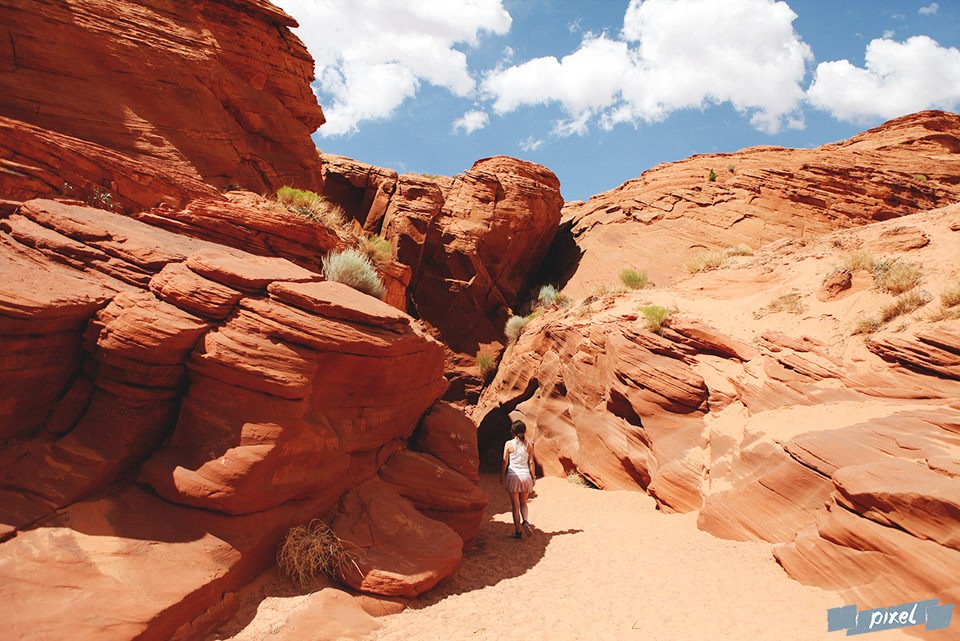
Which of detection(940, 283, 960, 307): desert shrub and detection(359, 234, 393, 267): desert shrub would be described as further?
detection(359, 234, 393, 267): desert shrub

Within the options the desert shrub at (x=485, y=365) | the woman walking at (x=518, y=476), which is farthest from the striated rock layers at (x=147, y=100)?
the desert shrub at (x=485, y=365)

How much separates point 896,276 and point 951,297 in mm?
1961

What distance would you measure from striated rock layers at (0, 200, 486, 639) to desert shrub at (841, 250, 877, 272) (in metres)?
11.6

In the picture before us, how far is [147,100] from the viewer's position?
32.9ft

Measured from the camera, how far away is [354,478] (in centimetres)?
698

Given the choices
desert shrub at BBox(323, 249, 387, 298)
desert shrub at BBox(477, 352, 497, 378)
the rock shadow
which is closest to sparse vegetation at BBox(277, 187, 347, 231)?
desert shrub at BBox(323, 249, 387, 298)

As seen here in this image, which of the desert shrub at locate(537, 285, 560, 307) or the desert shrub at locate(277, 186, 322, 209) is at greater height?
the desert shrub at locate(537, 285, 560, 307)

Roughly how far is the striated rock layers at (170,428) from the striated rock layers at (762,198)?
50.8ft

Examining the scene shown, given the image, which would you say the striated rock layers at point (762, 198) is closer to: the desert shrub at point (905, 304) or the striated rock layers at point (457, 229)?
the striated rock layers at point (457, 229)

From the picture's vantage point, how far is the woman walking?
8.84m

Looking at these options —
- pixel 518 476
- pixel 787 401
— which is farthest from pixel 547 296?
pixel 518 476

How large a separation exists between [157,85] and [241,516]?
9359mm

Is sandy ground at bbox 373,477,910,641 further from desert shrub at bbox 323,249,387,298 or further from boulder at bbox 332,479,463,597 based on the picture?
desert shrub at bbox 323,249,387,298

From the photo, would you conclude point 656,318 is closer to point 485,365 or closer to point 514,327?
point 514,327
